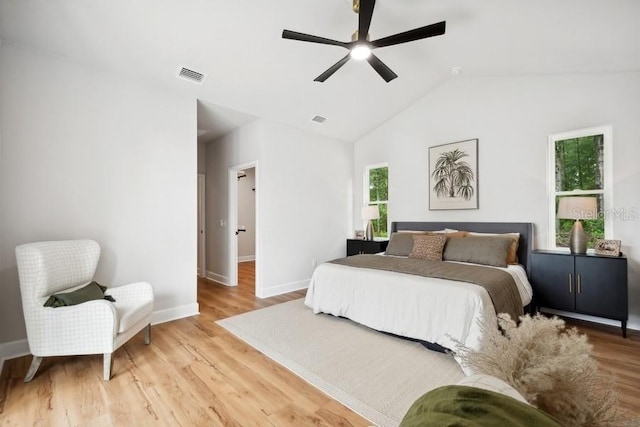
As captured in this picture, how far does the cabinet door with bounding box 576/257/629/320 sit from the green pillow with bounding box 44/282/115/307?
15.2ft

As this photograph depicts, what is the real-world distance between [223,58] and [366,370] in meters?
3.34

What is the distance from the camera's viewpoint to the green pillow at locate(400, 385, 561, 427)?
0.53 metres

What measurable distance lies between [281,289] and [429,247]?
7.48ft

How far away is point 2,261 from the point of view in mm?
2463

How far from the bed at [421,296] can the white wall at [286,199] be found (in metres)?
1.18

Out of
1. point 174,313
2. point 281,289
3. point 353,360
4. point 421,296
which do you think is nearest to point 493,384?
point 353,360

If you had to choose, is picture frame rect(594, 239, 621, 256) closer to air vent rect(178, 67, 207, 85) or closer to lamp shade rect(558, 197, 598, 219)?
lamp shade rect(558, 197, 598, 219)

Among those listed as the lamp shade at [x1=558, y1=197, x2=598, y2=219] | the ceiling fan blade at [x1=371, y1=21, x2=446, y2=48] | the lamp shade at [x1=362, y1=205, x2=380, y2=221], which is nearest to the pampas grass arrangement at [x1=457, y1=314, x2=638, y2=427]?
the ceiling fan blade at [x1=371, y1=21, x2=446, y2=48]

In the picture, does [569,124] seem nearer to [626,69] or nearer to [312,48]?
[626,69]

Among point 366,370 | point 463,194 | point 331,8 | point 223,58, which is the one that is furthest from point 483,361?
point 463,194

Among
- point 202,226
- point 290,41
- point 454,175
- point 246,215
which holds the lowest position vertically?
point 202,226

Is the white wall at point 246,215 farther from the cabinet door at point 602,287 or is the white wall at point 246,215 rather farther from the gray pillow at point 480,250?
the cabinet door at point 602,287

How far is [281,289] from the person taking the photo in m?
4.52

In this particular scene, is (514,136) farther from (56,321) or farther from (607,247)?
(56,321)
